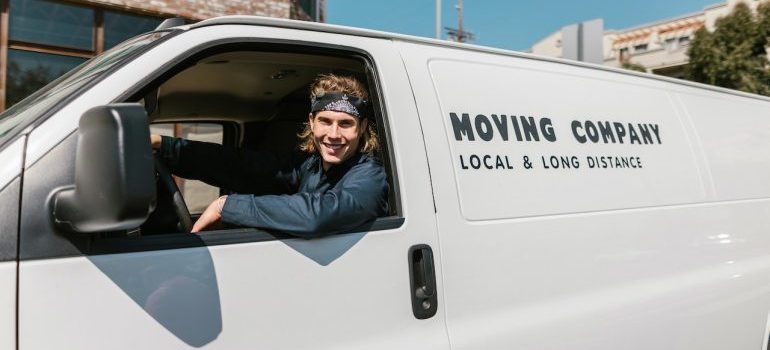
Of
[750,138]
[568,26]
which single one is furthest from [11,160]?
[568,26]

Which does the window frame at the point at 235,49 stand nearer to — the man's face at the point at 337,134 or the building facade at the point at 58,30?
the man's face at the point at 337,134

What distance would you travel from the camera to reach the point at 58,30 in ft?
27.0

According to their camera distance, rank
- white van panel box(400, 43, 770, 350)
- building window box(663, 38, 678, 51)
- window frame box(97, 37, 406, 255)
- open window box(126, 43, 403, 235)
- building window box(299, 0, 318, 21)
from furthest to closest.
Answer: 1. building window box(663, 38, 678, 51)
2. building window box(299, 0, 318, 21)
3. white van panel box(400, 43, 770, 350)
4. open window box(126, 43, 403, 235)
5. window frame box(97, 37, 406, 255)

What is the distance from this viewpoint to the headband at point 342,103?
2127 mm

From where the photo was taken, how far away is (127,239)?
5.02 ft

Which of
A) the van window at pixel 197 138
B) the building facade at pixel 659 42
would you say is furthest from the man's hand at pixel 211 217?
the building facade at pixel 659 42

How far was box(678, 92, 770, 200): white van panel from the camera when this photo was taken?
311 centimetres

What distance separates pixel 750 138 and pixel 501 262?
2.20 metres

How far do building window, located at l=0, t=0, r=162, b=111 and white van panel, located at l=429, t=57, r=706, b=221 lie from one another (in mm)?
7538

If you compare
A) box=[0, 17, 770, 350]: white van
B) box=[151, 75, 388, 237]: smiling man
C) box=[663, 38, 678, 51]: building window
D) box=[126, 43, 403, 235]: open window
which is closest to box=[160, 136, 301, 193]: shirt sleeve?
box=[151, 75, 388, 237]: smiling man

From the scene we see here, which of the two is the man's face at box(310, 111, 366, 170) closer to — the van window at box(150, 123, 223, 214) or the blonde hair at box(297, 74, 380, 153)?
the blonde hair at box(297, 74, 380, 153)

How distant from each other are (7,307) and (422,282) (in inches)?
44.0

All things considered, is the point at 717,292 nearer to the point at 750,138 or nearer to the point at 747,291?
the point at 747,291

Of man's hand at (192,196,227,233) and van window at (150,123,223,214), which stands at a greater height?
van window at (150,123,223,214)
